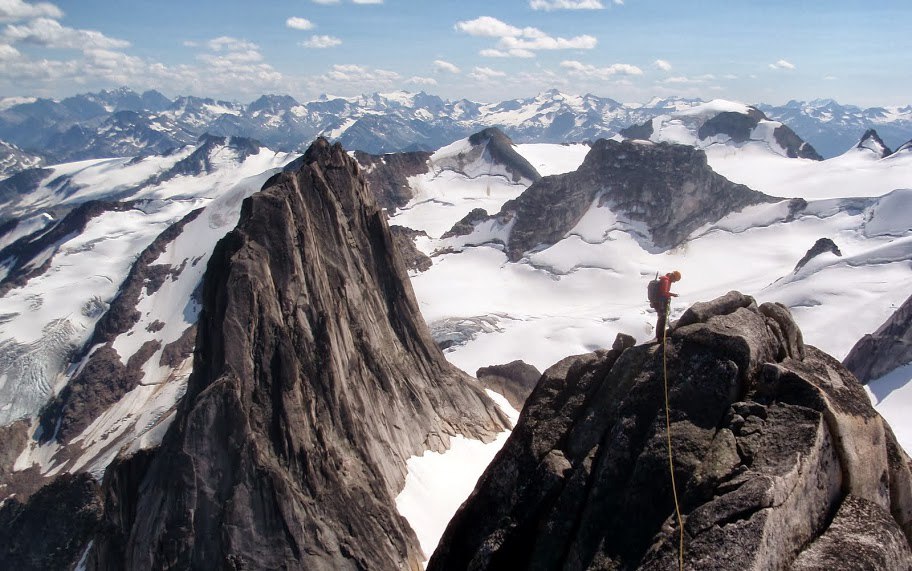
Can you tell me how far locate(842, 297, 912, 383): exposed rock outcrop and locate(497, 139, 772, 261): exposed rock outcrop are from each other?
93.5 metres

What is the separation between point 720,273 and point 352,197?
397ft

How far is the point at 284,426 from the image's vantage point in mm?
38938

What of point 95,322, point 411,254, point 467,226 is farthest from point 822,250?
point 95,322

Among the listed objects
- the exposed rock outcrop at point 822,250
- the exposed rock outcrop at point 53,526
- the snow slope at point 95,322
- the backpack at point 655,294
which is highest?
the backpack at point 655,294

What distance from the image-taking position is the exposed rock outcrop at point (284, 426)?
35750mm

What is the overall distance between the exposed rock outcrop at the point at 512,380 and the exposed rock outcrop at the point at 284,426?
21490 millimetres

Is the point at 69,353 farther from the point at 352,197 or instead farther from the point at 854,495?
the point at 854,495

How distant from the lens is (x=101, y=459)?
85688 mm

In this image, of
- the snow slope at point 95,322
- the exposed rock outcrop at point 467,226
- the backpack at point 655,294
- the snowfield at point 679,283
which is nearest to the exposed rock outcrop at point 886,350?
the snowfield at point 679,283

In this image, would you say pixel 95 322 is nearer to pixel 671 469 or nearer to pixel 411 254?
pixel 411 254

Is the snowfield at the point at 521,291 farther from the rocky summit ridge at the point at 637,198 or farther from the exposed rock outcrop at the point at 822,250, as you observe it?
the exposed rock outcrop at the point at 822,250

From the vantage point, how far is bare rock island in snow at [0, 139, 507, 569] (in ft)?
118

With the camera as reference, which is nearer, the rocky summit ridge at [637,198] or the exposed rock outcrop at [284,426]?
the exposed rock outcrop at [284,426]

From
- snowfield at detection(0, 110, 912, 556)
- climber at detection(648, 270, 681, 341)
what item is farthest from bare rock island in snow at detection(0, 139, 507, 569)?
climber at detection(648, 270, 681, 341)
